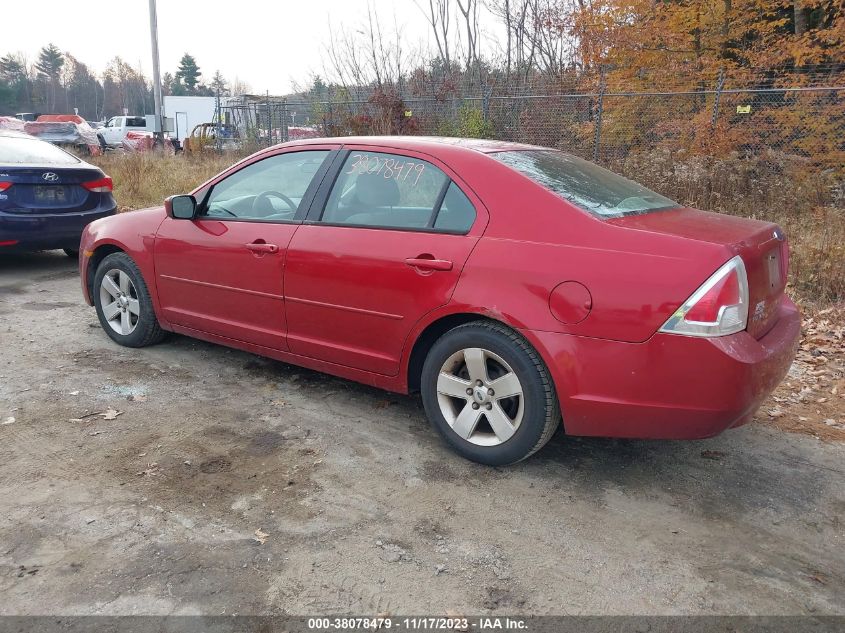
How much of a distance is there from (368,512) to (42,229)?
595 cm

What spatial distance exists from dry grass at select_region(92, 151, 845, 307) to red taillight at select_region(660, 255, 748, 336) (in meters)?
4.33

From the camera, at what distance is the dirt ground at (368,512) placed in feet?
8.10

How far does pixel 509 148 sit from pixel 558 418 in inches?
61.4

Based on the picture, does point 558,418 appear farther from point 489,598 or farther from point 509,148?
point 509,148

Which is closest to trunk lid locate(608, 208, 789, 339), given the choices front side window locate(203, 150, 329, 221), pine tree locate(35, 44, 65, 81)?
front side window locate(203, 150, 329, 221)

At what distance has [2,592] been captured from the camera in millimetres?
2420

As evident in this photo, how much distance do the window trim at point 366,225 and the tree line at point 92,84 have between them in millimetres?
89788

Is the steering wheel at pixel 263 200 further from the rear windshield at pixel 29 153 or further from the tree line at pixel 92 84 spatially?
the tree line at pixel 92 84

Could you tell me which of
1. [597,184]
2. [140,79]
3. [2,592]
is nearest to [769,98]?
[597,184]

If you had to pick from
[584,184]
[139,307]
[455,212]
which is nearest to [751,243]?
[584,184]

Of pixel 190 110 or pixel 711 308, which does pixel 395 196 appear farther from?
pixel 190 110

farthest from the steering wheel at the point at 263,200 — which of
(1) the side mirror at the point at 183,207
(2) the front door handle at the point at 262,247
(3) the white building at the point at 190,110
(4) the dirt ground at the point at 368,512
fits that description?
(3) the white building at the point at 190,110

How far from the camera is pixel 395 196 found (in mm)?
3754

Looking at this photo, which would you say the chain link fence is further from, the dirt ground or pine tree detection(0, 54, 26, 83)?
pine tree detection(0, 54, 26, 83)
